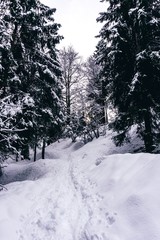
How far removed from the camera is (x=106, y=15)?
50.0 feet

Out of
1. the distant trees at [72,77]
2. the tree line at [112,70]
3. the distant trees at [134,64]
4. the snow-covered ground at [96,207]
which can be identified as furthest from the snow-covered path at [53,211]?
the distant trees at [72,77]

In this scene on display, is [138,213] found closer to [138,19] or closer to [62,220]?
[62,220]

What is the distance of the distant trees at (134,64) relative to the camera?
13.3m

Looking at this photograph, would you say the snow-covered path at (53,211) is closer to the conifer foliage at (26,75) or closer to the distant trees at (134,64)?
the conifer foliage at (26,75)

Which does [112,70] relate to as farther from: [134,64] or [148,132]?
[148,132]

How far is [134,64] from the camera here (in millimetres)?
14062

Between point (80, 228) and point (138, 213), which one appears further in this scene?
point (80, 228)

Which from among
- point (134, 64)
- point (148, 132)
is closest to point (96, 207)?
point (148, 132)

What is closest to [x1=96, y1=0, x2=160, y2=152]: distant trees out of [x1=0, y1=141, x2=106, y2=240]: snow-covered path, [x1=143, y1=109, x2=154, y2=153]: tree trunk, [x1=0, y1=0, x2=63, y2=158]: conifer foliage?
[x1=143, y1=109, x2=154, y2=153]: tree trunk

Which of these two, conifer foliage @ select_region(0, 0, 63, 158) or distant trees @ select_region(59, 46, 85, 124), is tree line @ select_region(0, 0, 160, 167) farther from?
distant trees @ select_region(59, 46, 85, 124)

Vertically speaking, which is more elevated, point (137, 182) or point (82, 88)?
point (82, 88)

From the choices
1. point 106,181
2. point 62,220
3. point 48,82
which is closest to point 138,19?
point 48,82

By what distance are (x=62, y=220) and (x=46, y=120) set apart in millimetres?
9349

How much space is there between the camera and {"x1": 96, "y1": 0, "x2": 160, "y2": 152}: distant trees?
13297 mm
